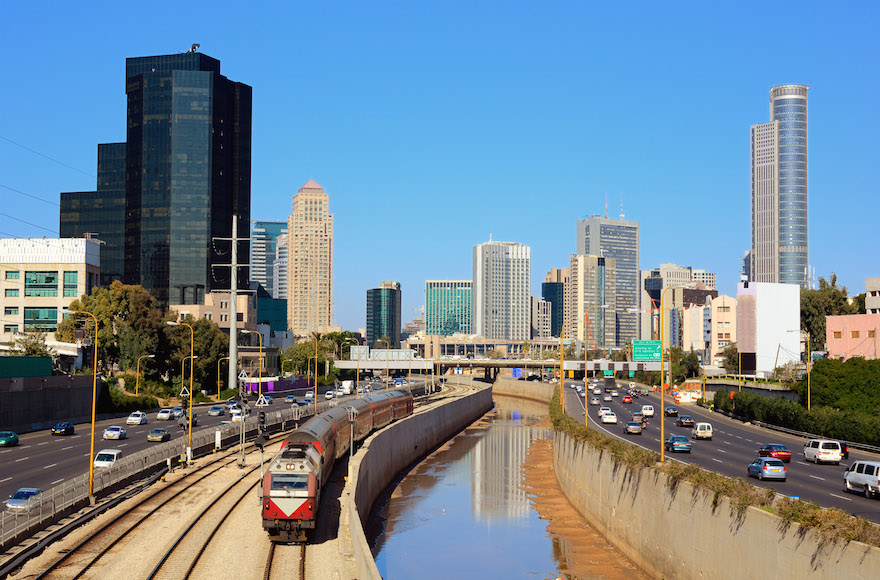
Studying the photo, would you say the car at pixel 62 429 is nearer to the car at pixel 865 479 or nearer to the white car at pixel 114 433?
the white car at pixel 114 433

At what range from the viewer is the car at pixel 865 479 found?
3678 cm

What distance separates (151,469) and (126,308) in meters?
73.1

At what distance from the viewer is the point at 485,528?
171ft

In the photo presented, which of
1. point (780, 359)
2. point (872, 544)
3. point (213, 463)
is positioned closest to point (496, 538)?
point (213, 463)

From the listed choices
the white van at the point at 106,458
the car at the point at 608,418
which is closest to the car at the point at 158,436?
the white van at the point at 106,458

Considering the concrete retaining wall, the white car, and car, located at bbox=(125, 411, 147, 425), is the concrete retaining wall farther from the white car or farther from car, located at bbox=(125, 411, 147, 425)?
car, located at bbox=(125, 411, 147, 425)

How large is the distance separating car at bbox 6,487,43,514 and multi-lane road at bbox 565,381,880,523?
94.6 ft

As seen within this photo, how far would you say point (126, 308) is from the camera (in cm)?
11662

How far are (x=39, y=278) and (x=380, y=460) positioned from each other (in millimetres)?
99155

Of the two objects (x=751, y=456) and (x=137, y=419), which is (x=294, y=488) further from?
(x=137, y=419)

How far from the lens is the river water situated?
4131 centimetres

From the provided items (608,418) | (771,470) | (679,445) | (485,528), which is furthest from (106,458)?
(608,418)

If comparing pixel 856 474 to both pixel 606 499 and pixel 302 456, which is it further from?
pixel 302 456

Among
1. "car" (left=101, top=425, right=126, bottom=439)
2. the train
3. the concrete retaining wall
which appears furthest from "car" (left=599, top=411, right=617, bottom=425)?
the train
